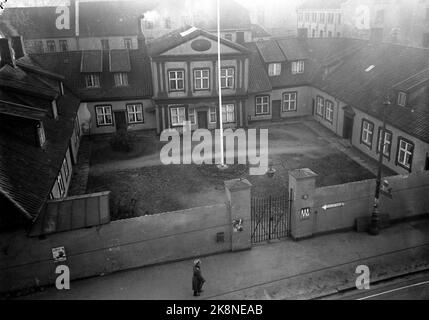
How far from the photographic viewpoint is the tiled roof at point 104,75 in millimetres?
33375

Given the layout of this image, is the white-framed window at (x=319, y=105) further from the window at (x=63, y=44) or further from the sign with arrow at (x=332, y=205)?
the window at (x=63, y=44)

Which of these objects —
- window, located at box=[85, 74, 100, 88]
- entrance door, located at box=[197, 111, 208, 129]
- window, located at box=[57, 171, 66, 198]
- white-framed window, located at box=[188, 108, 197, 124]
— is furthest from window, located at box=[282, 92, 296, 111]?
window, located at box=[57, 171, 66, 198]

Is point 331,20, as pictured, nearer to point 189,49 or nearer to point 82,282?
point 189,49

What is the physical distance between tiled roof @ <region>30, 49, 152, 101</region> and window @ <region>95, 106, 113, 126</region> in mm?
886

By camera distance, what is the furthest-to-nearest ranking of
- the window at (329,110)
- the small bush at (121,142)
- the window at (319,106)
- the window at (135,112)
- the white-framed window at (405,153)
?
the window at (319,106), the window at (135,112), the window at (329,110), the small bush at (121,142), the white-framed window at (405,153)

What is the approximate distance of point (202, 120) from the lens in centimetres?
3431

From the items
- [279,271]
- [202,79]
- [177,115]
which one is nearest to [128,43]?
[177,115]

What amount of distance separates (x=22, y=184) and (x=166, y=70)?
18.2m

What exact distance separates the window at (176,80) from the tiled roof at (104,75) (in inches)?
91.0

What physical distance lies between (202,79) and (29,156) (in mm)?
17584

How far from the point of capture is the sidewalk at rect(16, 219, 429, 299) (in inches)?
591

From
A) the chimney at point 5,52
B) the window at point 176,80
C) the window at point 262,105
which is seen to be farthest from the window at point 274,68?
the chimney at point 5,52

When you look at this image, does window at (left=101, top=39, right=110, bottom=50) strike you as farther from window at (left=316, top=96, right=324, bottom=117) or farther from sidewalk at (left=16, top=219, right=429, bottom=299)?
sidewalk at (left=16, top=219, right=429, bottom=299)

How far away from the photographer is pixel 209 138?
3247cm
